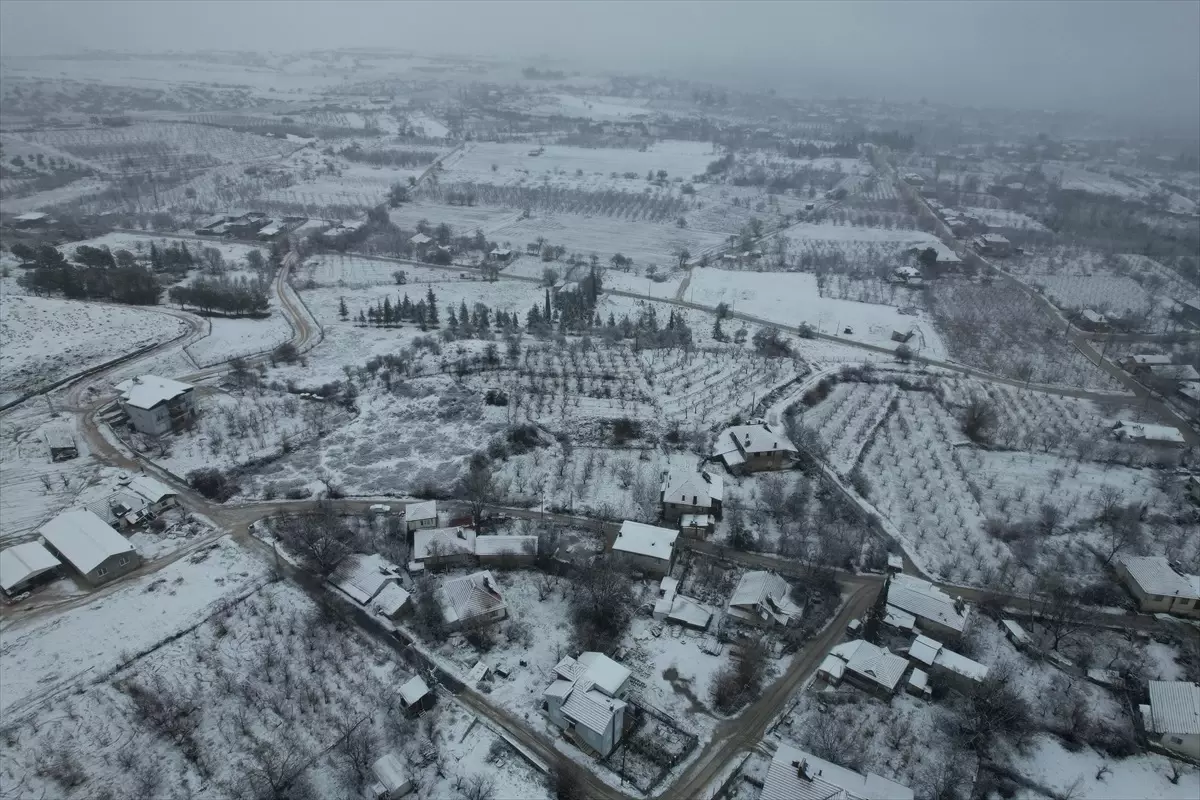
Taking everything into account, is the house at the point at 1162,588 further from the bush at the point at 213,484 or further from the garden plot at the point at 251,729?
the bush at the point at 213,484

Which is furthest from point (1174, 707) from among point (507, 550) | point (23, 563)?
point (23, 563)

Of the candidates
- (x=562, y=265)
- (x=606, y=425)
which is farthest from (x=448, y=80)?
(x=606, y=425)

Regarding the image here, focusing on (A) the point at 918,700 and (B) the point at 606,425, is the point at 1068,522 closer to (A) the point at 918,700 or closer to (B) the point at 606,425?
(A) the point at 918,700

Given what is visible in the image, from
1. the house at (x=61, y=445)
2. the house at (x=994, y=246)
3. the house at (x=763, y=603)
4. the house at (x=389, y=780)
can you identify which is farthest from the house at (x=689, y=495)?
the house at (x=994, y=246)

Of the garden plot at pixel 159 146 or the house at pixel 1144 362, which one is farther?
the garden plot at pixel 159 146

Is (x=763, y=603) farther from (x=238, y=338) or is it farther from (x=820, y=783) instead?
(x=238, y=338)

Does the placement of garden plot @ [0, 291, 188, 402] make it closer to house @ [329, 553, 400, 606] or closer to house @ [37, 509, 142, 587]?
house @ [37, 509, 142, 587]
